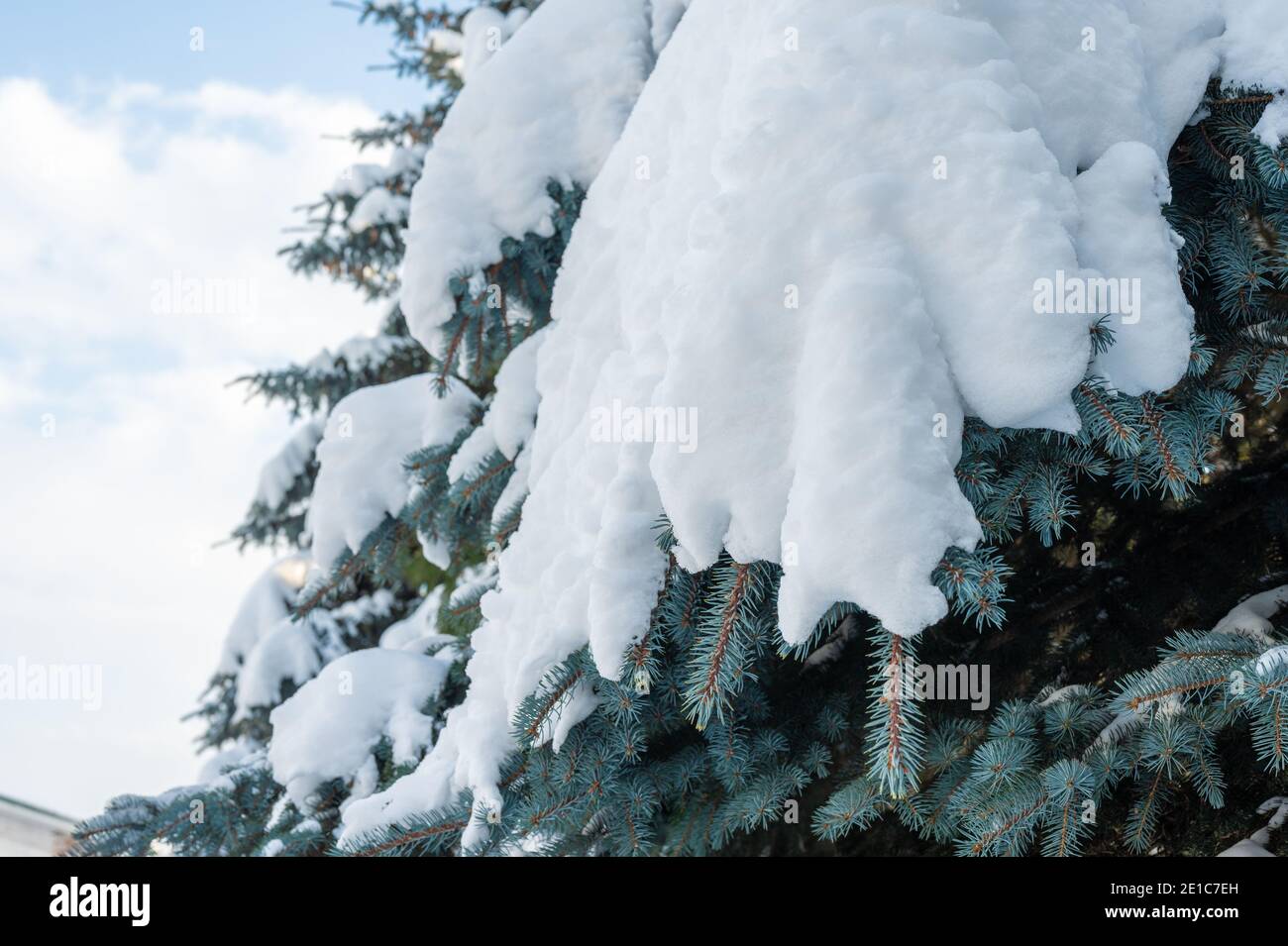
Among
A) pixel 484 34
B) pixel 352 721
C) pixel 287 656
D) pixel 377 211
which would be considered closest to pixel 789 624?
pixel 352 721

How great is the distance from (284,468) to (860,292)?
4668 mm

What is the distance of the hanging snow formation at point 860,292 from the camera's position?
1.43 m

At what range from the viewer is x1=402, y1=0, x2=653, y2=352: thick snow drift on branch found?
2.62m

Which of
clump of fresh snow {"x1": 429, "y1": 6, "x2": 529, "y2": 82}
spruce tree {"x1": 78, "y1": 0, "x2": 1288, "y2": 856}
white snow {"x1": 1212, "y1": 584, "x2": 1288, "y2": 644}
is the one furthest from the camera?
clump of fresh snow {"x1": 429, "y1": 6, "x2": 529, "y2": 82}

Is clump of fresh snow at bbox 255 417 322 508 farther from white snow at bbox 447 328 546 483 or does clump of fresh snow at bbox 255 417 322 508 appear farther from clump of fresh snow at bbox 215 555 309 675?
white snow at bbox 447 328 546 483

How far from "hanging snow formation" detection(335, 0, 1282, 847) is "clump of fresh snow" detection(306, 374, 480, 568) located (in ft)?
3.48

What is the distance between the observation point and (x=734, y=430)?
5.05 ft

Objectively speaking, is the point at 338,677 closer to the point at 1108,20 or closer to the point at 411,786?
the point at 411,786

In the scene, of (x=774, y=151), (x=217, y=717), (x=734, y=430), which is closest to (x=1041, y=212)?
(x=774, y=151)

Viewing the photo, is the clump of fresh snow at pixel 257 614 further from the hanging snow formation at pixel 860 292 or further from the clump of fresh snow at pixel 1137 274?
the clump of fresh snow at pixel 1137 274

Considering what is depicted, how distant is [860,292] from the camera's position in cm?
145

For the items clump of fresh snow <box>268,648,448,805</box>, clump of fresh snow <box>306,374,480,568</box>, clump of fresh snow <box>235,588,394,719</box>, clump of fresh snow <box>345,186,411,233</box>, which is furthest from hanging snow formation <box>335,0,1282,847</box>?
clump of fresh snow <box>235,588,394,719</box>
